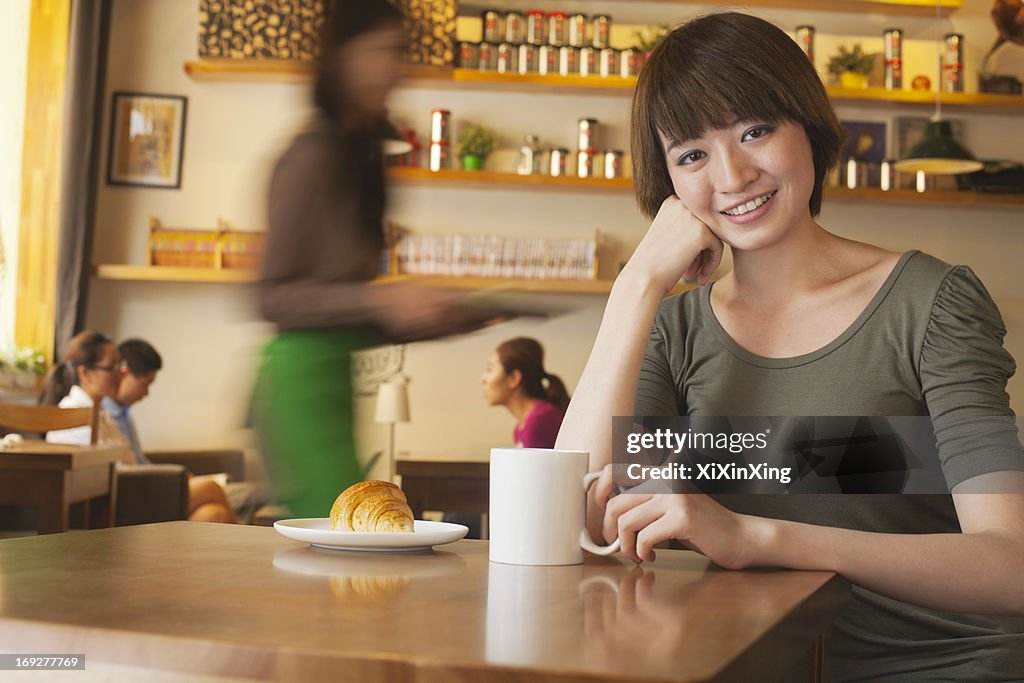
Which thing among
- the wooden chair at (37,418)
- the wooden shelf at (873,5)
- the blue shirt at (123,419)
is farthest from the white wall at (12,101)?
the wooden shelf at (873,5)

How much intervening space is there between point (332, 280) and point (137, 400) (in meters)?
3.43

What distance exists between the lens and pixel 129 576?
855 millimetres

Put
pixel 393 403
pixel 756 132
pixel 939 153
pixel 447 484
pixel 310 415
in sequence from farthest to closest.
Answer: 1. pixel 393 403
2. pixel 939 153
3. pixel 447 484
4. pixel 310 415
5. pixel 756 132

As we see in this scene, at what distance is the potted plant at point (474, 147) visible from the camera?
18.1 ft

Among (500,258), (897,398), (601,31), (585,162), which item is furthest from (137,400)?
(897,398)

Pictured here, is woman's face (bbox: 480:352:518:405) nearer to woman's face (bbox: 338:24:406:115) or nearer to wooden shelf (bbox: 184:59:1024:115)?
wooden shelf (bbox: 184:59:1024:115)

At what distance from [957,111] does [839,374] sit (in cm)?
487

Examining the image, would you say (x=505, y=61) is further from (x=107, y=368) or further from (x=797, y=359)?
(x=797, y=359)

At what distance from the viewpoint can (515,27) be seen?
18.1ft

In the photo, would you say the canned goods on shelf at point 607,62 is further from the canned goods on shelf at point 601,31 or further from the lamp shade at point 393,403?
the lamp shade at point 393,403

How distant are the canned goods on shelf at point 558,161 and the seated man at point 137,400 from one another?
2102 mm

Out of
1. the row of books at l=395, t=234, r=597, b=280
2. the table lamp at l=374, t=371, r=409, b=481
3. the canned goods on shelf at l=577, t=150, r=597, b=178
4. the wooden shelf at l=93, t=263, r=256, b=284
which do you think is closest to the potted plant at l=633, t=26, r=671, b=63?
the canned goods on shelf at l=577, t=150, r=597, b=178

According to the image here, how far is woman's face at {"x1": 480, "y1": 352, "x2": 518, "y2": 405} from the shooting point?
4.45m

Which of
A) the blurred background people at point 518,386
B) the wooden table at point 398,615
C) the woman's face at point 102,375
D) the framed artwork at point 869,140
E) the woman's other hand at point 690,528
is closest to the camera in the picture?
the wooden table at point 398,615
